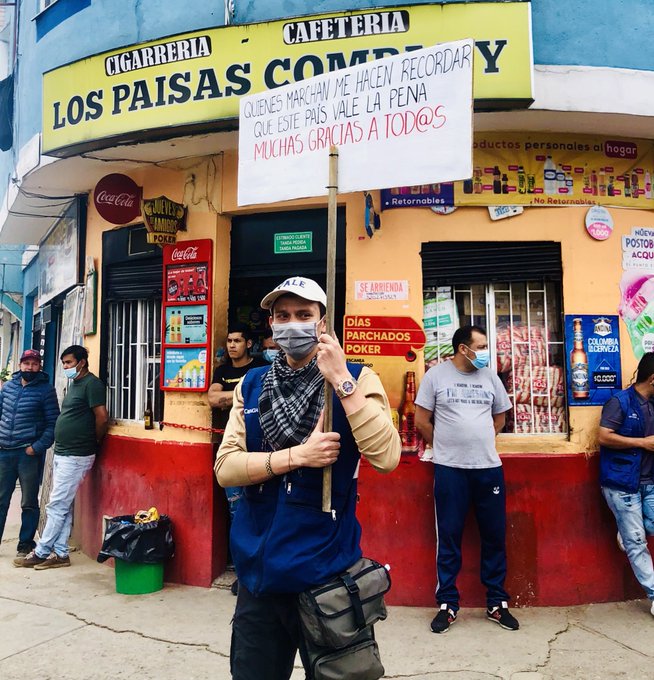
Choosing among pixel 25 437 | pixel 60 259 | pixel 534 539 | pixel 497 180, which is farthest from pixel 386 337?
pixel 60 259

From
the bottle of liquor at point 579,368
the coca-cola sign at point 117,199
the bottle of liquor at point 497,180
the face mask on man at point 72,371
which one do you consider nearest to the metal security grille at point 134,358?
the face mask on man at point 72,371

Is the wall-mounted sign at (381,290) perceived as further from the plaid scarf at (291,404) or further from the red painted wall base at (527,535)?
the plaid scarf at (291,404)

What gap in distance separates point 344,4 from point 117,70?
1962 mm

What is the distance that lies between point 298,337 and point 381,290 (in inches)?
113

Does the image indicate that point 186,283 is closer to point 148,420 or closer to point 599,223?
point 148,420

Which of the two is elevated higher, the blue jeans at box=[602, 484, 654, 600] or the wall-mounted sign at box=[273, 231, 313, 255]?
the wall-mounted sign at box=[273, 231, 313, 255]

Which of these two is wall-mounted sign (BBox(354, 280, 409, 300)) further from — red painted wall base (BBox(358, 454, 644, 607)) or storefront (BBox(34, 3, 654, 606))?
red painted wall base (BBox(358, 454, 644, 607))

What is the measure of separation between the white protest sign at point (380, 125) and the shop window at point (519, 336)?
8.80 ft

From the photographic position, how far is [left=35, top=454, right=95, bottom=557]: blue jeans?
5.93 meters

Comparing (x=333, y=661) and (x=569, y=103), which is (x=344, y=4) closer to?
(x=569, y=103)

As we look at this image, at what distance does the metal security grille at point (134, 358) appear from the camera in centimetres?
627

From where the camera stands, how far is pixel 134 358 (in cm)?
654

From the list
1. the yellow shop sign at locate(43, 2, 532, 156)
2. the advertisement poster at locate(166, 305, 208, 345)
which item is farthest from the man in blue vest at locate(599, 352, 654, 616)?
the advertisement poster at locate(166, 305, 208, 345)

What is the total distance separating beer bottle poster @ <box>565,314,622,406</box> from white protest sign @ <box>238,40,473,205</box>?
2.99m
